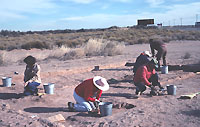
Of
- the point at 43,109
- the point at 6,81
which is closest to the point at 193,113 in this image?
the point at 43,109

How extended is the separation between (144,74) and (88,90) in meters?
2.28

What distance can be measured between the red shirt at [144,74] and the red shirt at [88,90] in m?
2.00

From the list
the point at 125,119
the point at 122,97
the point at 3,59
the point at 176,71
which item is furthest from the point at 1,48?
the point at 125,119

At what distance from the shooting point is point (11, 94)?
32.9ft

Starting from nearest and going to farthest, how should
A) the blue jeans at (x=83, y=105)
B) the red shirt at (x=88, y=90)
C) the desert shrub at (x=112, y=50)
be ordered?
the red shirt at (x=88, y=90) → the blue jeans at (x=83, y=105) → the desert shrub at (x=112, y=50)

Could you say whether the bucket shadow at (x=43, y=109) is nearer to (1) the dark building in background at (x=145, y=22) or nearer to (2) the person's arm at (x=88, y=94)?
(2) the person's arm at (x=88, y=94)

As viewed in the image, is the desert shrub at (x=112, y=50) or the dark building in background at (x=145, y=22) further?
the dark building in background at (x=145, y=22)

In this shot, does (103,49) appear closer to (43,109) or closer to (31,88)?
(31,88)

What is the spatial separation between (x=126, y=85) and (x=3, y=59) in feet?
38.9

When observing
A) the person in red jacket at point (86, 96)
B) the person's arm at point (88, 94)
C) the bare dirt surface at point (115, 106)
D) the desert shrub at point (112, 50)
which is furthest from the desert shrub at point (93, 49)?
the person's arm at point (88, 94)

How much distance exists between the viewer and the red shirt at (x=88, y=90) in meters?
7.20

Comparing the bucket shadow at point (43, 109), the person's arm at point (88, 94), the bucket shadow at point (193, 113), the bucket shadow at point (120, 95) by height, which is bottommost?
the bucket shadow at point (43, 109)

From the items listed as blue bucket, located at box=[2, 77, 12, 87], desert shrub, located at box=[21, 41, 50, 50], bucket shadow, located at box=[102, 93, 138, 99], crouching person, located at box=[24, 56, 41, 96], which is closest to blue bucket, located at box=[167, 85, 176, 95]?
bucket shadow, located at box=[102, 93, 138, 99]

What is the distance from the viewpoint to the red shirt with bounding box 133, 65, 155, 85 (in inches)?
348
